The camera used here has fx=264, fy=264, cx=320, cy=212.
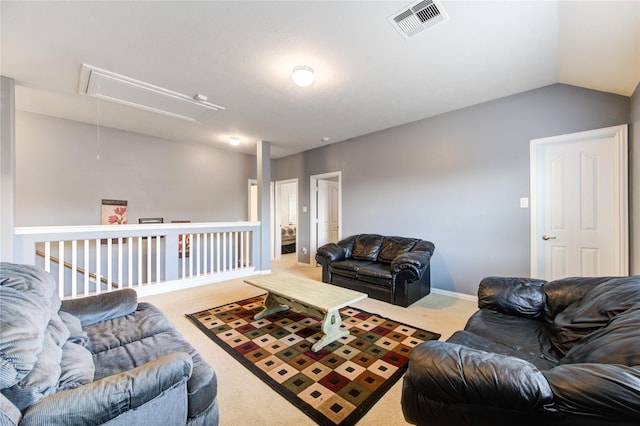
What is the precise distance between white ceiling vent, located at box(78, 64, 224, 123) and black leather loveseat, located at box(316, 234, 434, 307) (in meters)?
2.76

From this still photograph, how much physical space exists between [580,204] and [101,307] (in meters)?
4.57

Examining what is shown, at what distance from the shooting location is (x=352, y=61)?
251 cm

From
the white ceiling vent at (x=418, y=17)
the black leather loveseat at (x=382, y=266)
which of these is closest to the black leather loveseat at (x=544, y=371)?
the black leather loveseat at (x=382, y=266)

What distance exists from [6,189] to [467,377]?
4.26 meters

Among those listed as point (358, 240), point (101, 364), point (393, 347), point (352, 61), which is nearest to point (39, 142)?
point (101, 364)

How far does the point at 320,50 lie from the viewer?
2338 mm

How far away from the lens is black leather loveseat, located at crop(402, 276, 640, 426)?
791 millimetres

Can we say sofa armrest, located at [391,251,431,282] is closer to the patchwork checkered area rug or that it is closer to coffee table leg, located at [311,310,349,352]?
the patchwork checkered area rug

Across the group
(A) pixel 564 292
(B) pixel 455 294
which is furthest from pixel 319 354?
(B) pixel 455 294

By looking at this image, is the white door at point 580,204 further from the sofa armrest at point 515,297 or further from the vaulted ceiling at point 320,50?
the sofa armrest at point 515,297

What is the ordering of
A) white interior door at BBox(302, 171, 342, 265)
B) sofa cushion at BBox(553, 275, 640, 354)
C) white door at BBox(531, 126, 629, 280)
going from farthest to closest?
white interior door at BBox(302, 171, 342, 265) < white door at BBox(531, 126, 629, 280) < sofa cushion at BBox(553, 275, 640, 354)

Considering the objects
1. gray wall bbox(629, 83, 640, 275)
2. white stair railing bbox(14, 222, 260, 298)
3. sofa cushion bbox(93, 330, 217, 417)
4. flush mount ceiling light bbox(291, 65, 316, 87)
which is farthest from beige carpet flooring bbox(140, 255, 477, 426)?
flush mount ceiling light bbox(291, 65, 316, 87)

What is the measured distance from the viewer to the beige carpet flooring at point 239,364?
1.53 meters

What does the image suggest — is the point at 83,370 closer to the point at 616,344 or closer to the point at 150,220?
the point at 616,344
